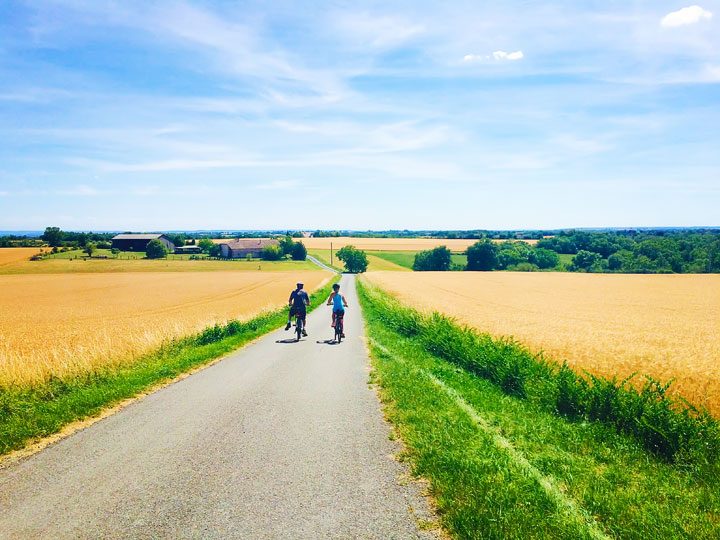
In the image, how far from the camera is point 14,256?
294ft

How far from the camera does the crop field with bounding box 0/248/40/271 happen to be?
3189 inches

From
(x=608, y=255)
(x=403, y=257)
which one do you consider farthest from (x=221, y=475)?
(x=403, y=257)

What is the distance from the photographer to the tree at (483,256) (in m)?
110

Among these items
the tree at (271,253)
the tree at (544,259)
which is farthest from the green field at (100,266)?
the tree at (544,259)

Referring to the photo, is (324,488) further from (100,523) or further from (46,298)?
(46,298)

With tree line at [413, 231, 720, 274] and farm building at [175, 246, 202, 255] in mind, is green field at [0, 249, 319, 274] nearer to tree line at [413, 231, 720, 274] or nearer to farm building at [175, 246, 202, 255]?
farm building at [175, 246, 202, 255]

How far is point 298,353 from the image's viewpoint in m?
15.2

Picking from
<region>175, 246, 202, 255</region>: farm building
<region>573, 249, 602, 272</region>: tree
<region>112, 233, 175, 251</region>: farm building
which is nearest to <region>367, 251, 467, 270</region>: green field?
<region>573, 249, 602, 272</region>: tree

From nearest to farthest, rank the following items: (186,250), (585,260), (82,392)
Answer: (82,392) → (585,260) → (186,250)

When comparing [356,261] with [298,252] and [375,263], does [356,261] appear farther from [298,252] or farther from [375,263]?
[298,252]

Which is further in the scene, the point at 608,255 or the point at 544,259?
the point at 544,259

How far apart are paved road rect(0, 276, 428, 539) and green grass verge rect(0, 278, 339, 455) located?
2.26 ft

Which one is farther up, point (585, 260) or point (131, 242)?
point (131, 242)

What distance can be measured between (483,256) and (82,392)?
107 m
